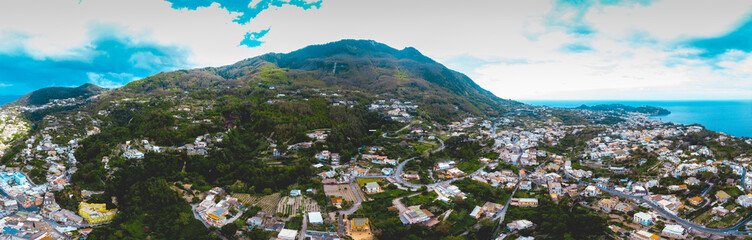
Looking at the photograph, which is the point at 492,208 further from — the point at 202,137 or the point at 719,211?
the point at 202,137

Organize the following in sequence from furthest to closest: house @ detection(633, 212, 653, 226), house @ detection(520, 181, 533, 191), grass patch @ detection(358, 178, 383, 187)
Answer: grass patch @ detection(358, 178, 383, 187), house @ detection(520, 181, 533, 191), house @ detection(633, 212, 653, 226)

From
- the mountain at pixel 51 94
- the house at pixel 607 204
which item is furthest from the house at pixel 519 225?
the mountain at pixel 51 94

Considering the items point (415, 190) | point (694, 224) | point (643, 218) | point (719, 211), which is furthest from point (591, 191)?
point (415, 190)

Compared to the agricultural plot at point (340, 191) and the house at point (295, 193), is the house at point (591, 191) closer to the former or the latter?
the agricultural plot at point (340, 191)

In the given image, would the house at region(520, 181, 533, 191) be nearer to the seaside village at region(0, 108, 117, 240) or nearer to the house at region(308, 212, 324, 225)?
the house at region(308, 212, 324, 225)

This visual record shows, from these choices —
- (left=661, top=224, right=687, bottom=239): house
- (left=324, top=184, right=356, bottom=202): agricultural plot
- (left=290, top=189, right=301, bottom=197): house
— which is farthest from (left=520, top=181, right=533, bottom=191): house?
(left=290, top=189, right=301, bottom=197): house

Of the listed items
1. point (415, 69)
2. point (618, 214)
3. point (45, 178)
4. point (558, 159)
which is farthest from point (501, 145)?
point (415, 69)
